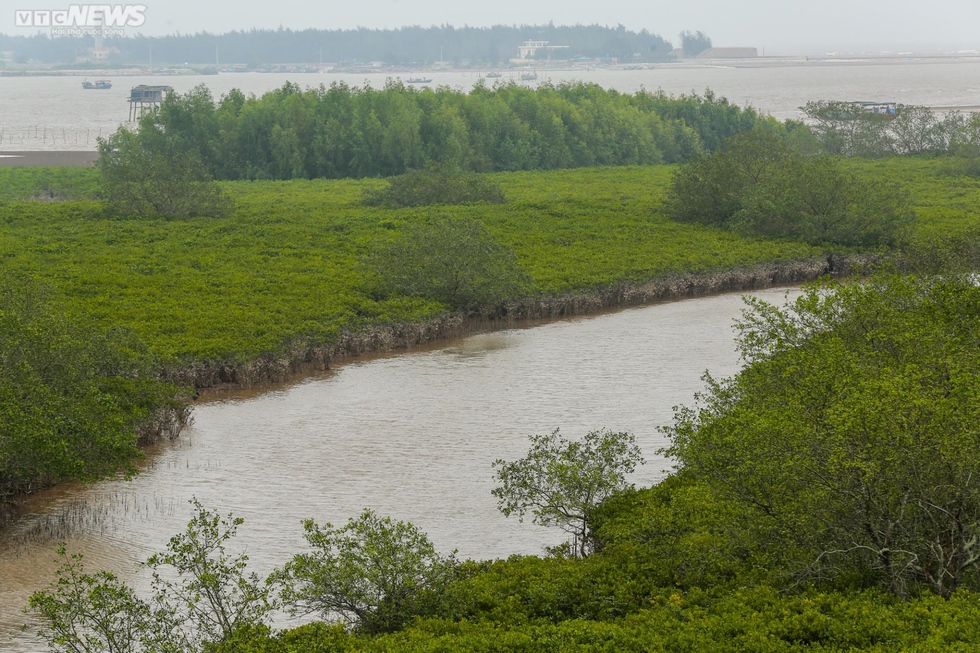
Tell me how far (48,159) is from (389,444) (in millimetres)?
93578

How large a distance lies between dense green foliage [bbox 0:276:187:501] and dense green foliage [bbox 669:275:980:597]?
1421 centimetres

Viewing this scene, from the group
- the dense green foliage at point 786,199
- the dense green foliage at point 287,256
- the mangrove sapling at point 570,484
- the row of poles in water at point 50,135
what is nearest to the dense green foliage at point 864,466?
the mangrove sapling at point 570,484

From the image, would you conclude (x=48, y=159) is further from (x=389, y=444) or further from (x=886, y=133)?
(x=389, y=444)

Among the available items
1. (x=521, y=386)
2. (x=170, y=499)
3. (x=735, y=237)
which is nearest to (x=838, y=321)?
(x=521, y=386)

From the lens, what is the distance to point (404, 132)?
10256 cm

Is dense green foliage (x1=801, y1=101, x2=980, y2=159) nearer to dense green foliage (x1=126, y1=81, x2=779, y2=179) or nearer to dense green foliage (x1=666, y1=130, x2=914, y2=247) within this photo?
dense green foliage (x1=126, y1=81, x2=779, y2=179)

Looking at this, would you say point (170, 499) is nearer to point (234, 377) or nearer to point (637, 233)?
point (234, 377)

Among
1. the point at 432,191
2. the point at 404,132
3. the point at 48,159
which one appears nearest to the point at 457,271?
the point at 432,191

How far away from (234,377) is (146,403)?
7.27m

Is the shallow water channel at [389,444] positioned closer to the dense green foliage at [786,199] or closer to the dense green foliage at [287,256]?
the dense green foliage at [287,256]

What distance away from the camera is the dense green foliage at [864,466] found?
19.0 metres

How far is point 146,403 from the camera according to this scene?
35.1 m

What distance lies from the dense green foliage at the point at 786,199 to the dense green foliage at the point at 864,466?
42.8 metres

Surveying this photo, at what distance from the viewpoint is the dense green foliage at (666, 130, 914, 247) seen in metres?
65.1
